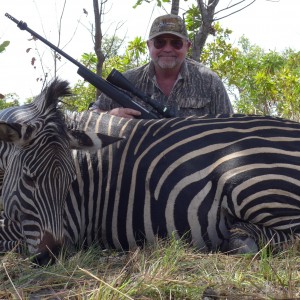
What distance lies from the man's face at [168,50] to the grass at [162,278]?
271cm

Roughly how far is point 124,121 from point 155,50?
1.87 meters

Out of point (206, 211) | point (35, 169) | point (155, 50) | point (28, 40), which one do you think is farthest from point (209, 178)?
point (28, 40)

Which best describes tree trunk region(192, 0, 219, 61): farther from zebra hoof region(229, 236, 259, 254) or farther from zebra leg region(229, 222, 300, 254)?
zebra hoof region(229, 236, 259, 254)

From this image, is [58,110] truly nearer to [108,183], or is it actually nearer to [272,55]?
[108,183]

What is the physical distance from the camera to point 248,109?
12.3 meters

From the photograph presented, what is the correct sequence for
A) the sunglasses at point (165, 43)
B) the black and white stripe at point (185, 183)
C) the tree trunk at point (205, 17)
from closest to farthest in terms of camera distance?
the black and white stripe at point (185, 183) → the sunglasses at point (165, 43) → the tree trunk at point (205, 17)

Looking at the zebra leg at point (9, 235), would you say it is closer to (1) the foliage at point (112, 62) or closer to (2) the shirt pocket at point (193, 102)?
(2) the shirt pocket at point (193, 102)

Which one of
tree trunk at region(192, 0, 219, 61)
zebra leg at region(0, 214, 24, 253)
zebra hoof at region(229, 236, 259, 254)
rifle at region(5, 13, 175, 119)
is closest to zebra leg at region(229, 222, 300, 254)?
zebra hoof at region(229, 236, 259, 254)

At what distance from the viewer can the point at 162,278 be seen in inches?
99.3

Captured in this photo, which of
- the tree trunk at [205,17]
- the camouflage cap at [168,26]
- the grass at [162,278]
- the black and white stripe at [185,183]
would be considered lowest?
the grass at [162,278]

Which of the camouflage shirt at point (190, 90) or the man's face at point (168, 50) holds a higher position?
the man's face at point (168, 50)

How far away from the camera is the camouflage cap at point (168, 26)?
5727 millimetres

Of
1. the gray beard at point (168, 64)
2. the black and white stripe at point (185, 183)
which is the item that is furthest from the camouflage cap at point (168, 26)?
the black and white stripe at point (185, 183)

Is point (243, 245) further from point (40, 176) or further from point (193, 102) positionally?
point (193, 102)
